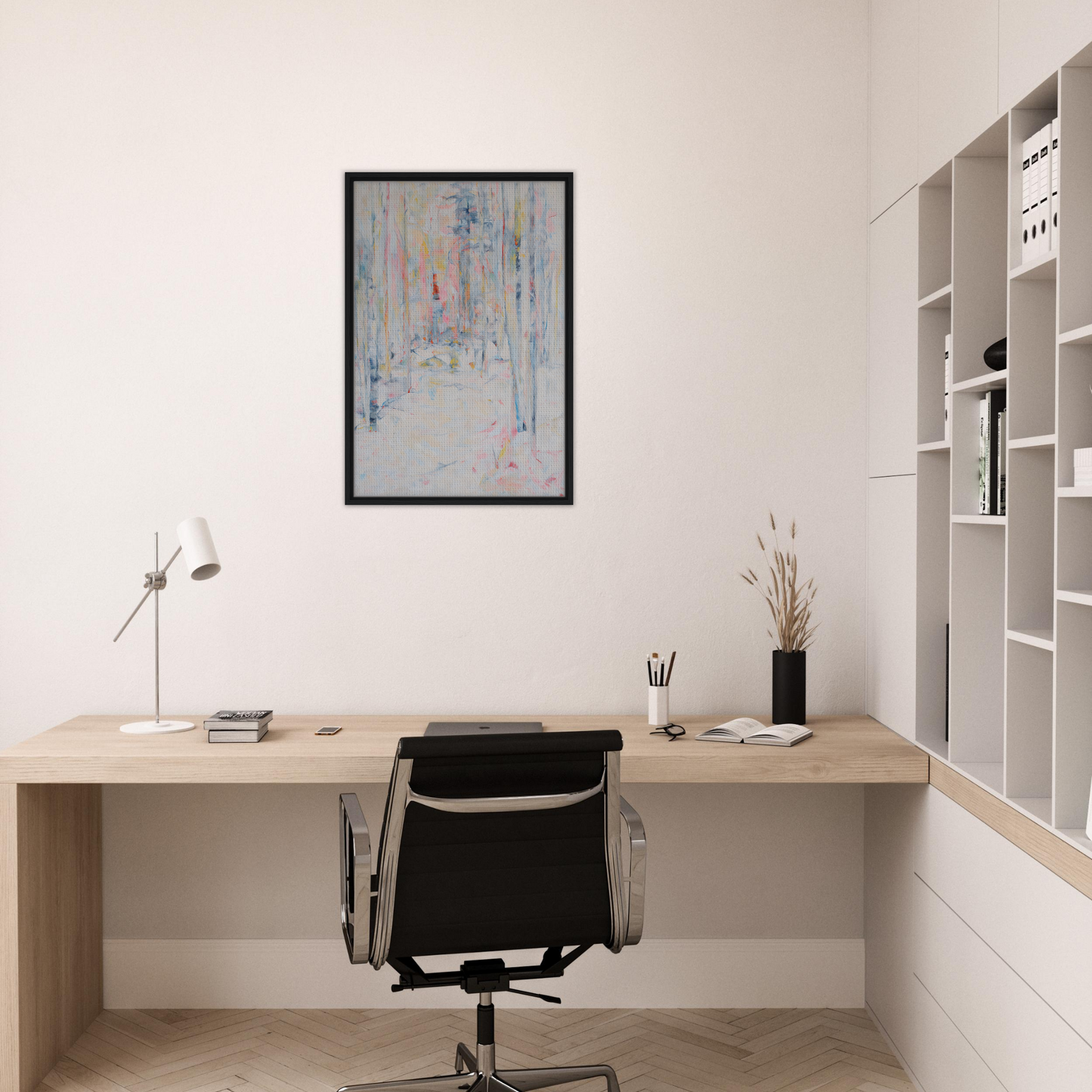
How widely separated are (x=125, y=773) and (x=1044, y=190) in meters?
2.34

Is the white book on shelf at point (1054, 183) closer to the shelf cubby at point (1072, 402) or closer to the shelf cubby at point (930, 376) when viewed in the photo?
the shelf cubby at point (1072, 402)

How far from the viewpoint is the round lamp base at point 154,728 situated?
261 cm

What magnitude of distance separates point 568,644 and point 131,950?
1544 millimetres

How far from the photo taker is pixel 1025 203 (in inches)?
77.3

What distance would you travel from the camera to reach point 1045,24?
70.6 inches

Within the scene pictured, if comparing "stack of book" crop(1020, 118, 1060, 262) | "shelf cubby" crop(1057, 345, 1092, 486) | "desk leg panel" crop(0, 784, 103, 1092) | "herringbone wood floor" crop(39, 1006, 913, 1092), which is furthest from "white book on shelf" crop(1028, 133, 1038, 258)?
"desk leg panel" crop(0, 784, 103, 1092)

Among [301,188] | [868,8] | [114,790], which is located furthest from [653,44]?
[114,790]

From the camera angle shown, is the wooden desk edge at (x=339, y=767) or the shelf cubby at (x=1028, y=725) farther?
the wooden desk edge at (x=339, y=767)

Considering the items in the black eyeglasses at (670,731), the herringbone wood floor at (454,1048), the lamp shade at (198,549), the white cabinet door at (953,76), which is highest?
the white cabinet door at (953,76)

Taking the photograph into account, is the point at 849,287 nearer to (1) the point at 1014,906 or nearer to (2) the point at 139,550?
(1) the point at 1014,906

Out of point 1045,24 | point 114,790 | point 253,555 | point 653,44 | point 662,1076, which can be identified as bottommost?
point 662,1076

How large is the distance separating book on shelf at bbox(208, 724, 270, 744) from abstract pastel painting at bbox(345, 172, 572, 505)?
2.46 feet

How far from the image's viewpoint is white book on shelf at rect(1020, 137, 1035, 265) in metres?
1.94

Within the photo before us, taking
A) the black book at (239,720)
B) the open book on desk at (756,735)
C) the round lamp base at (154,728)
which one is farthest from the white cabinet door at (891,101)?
the round lamp base at (154,728)
